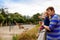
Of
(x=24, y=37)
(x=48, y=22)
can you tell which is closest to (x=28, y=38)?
(x=24, y=37)

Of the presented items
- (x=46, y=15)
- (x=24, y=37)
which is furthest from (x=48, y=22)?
(x=24, y=37)

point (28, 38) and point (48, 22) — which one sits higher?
point (48, 22)

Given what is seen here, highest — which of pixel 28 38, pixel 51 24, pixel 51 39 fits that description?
pixel 51 24

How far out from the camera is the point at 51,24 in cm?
482

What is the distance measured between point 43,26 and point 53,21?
0.22 m

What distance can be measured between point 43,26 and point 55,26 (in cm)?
26

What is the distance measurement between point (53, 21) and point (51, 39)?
0.36m

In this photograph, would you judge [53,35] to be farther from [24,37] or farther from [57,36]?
[24,37]

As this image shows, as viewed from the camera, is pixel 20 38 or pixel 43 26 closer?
pixel 43 26

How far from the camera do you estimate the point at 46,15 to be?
16.1ft

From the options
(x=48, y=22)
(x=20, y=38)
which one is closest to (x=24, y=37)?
(x=20, y=38)

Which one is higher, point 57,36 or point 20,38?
point 57,36

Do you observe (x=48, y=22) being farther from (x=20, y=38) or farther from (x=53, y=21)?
(x=20, y=38)

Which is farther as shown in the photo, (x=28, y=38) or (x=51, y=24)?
(x=28, y=38)
